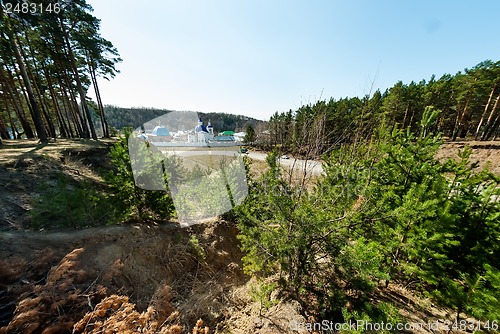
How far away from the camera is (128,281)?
161 inches

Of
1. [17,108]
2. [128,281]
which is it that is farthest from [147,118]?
[128,281]

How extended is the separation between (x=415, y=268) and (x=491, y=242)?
4.42 ft

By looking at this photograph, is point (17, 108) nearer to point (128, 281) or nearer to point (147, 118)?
point (128, 281)

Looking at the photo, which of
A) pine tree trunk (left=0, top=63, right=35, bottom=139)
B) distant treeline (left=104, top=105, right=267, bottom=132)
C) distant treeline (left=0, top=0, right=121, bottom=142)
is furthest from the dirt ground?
distant treeline (left=104, top=105, right=267, bottom=132)

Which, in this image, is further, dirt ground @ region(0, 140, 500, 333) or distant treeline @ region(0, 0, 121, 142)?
distant treeline @ region(0, 0, 121, 142)

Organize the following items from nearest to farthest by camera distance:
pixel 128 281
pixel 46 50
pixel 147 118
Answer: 1. pixel 128 281
2. pixel 46 50
3. pixel 147 118

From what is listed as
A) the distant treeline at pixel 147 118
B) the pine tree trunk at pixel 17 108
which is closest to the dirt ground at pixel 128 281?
the pine tree trunk at pixel 17 108

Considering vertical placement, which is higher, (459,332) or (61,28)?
(61,28)

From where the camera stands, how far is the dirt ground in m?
2.63

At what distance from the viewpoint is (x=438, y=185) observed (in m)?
3.24

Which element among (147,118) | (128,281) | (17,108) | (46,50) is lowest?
(128,281)

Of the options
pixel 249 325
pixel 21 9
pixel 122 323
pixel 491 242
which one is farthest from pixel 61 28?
pixel 491 242

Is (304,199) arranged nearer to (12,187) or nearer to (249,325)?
(249,325)

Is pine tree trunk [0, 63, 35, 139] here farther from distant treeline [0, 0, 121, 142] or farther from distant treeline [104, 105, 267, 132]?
distant treeline [104, 105, 267, 132]
